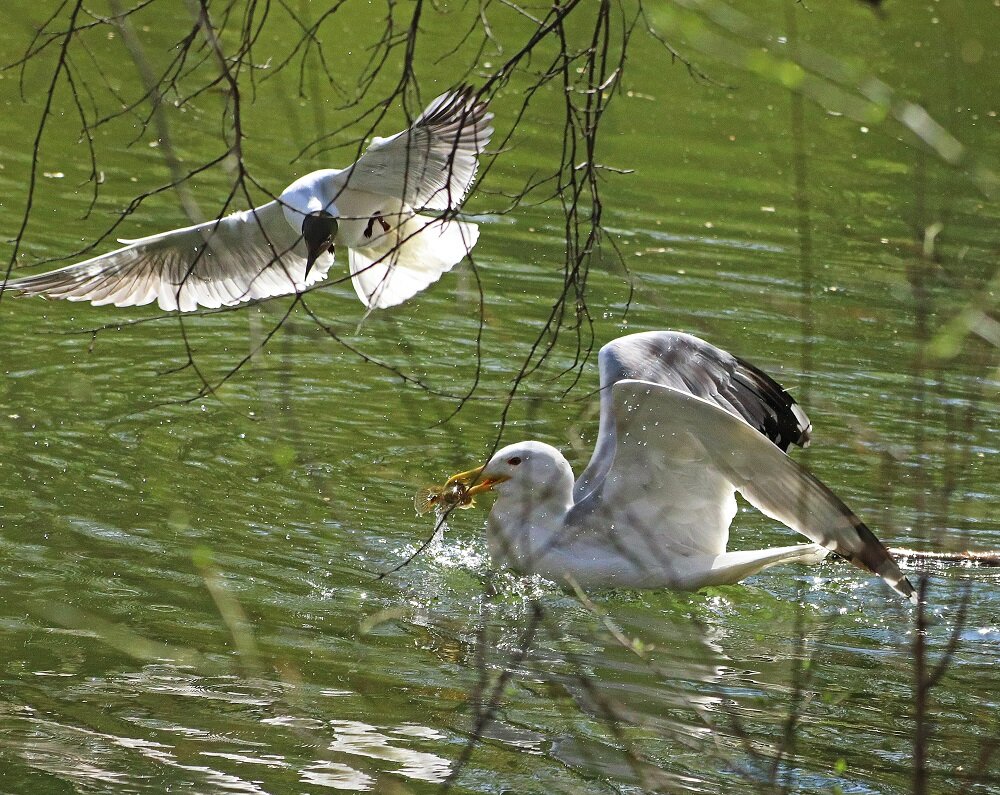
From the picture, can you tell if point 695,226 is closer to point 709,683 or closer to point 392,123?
point 392,123

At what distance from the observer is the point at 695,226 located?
10859 mm

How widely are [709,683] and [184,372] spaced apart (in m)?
3.75

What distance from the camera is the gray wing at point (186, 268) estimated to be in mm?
6676

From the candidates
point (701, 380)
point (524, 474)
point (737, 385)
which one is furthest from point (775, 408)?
point (524, 474)

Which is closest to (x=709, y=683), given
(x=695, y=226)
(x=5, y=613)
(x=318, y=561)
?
(x=318, y=561)

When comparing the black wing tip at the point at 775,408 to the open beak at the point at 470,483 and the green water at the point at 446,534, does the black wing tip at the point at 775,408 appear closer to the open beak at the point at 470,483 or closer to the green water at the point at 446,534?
the green water at the point at 446,534

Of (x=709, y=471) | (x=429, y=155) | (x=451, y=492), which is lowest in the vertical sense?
(x=451, y=492)

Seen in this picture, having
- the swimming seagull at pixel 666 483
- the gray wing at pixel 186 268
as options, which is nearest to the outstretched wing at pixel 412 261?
the gray wing at pixel 186 268

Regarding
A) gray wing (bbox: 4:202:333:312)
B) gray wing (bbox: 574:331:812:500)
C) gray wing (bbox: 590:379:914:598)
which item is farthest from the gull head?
gray wing (bbox: 4:202:333:312)

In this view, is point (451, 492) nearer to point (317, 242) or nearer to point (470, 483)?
point (470, 483)

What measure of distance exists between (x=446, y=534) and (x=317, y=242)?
1.31 metres

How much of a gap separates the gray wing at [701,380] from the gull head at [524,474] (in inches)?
4.5

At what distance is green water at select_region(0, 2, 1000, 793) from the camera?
4.06 m

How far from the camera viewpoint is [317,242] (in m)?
6.34
